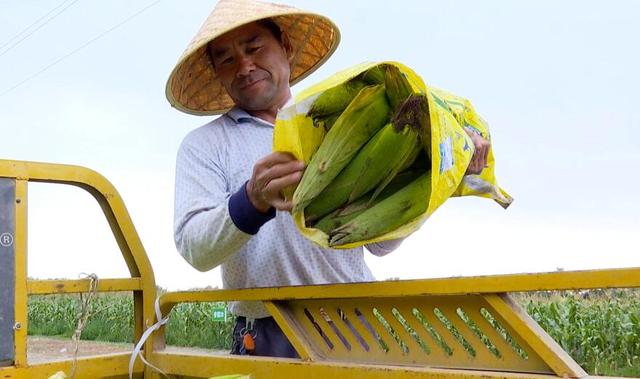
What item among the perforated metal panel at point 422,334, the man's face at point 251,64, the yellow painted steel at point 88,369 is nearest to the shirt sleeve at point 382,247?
the perforated metal panel at point 422,334

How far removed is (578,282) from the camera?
136 cm

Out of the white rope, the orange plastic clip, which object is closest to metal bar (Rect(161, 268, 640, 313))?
the orange plastic clip

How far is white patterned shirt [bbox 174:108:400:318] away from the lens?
2.10 meters

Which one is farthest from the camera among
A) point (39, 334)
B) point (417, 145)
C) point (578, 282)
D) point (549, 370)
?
point (39, 334)

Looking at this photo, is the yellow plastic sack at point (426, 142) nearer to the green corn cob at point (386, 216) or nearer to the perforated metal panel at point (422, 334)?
the green corn cob at point (386, 216)

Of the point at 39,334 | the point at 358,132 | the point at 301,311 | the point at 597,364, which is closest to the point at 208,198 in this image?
the point at 301,311

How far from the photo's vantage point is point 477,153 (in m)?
1.86

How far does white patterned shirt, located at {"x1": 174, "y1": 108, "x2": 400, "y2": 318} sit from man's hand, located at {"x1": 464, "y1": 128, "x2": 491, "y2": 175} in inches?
21.2

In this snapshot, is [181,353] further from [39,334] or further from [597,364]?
[39,334]

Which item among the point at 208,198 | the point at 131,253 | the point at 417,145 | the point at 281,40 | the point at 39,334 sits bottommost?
the point at 39,334

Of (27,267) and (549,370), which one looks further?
(27,267)

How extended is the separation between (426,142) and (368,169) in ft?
0.49

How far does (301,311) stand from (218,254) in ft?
0.86

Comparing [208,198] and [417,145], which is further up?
[417,145]
